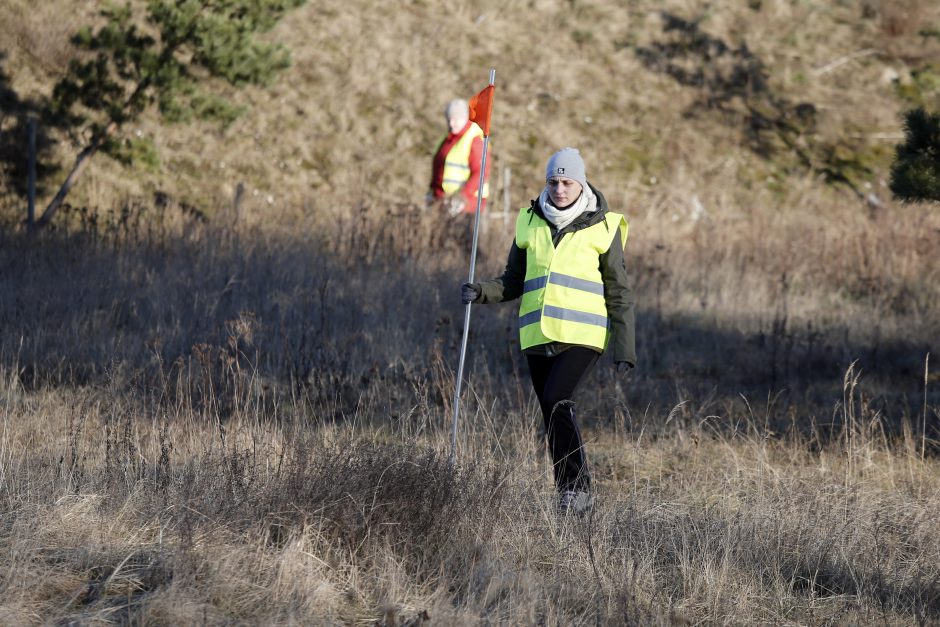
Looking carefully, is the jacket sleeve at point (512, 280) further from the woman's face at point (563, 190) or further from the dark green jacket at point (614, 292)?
the woman's face at point (563, 190)

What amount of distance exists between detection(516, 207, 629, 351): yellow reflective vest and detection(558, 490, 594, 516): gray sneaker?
72 cm

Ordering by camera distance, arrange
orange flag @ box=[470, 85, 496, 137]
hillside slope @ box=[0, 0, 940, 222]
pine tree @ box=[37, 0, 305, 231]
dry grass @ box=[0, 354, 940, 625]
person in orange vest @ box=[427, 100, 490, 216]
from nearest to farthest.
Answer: dry grass @ box=[0, 354, 940, 625], orange flag @ box=[470, 85, 496, 137], person in orange vest @ box=[427, 100, 490, 216], pine tree @ box=[37, 0, 305, 231], hillside slope @ box=[0, 0, 940, 222]

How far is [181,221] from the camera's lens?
486 inches

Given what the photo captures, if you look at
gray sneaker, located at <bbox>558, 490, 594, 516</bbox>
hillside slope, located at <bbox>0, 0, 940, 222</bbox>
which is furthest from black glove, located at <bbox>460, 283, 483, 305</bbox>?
hillside slope, located at <bbox>0, 0, 940, 222</bbox>

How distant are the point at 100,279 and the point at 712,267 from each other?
22.0ft

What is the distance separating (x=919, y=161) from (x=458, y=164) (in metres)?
5.91

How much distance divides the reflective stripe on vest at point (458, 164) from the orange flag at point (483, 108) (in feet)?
18.9

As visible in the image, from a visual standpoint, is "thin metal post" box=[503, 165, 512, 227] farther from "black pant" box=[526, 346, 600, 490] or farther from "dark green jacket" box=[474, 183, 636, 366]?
"black pant" box=[526, 346, 600, 490]

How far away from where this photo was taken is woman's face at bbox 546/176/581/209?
16.7 ft

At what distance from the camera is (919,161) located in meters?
6.53

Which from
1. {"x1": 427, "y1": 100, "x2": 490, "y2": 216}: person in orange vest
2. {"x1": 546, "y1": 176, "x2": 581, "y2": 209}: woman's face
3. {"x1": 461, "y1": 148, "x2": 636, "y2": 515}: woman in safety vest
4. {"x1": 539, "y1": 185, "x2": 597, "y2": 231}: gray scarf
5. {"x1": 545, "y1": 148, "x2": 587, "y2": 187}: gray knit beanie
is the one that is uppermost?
{"x1": 427, "y1": 100, "x2": 490, "y2": 216}: person in orange vest

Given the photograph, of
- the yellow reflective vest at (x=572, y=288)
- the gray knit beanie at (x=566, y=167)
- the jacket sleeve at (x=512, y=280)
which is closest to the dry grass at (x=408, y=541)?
the yellow reflective vest at (x=572, y=288)

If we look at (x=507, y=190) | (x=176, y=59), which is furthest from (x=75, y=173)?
(x=507, y=190)

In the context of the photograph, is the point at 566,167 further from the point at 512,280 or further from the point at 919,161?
the point at 919,161
